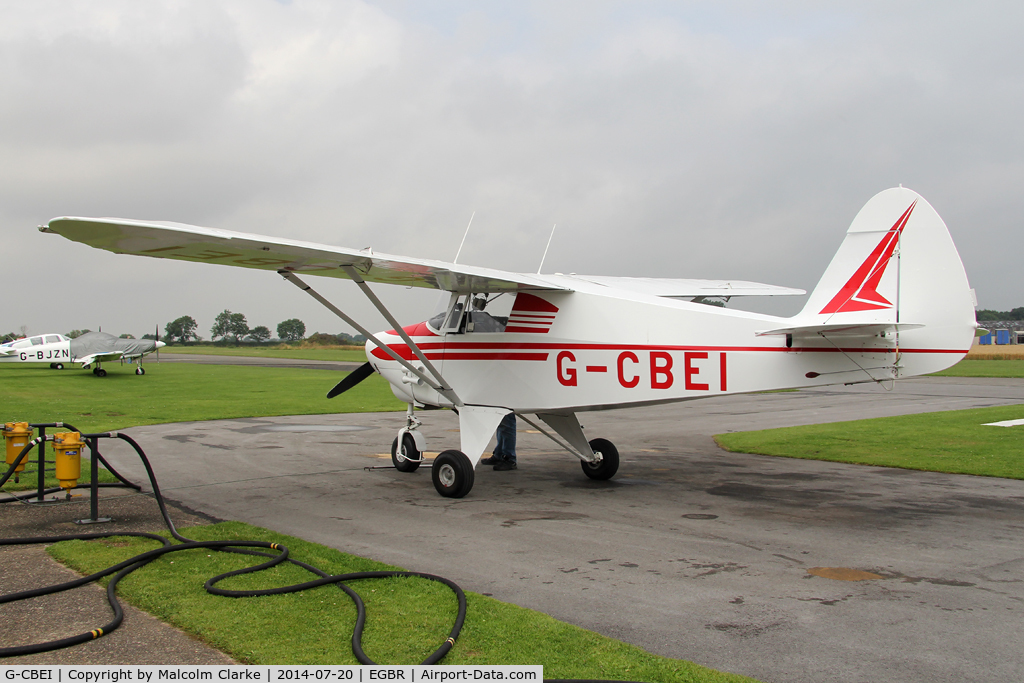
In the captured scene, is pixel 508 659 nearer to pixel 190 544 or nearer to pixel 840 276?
pixel 190 544

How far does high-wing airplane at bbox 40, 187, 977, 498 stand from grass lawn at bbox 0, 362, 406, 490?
15.1ft

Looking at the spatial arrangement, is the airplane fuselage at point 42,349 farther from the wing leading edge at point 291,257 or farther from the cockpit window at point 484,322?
the cockpit window at point 484,322

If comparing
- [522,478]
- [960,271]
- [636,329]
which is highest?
[960,271]

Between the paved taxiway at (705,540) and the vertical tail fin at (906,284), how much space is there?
1861 mm

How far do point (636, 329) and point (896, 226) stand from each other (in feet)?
9.59

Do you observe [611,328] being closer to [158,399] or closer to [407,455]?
[407,455]

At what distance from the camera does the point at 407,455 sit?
10.3 metres

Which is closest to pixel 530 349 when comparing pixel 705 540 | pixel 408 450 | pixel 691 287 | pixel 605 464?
pixel 605 464

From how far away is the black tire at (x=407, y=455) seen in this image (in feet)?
33.8

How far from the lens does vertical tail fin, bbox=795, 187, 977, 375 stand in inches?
280

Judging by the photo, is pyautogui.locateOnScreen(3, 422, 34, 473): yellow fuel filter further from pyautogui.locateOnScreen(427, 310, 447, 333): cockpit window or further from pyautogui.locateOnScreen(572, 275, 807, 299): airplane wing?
pyautogui.locateOnScreen(572, 275, 807, 299): airplane wing

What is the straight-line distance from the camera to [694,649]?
13.0ft

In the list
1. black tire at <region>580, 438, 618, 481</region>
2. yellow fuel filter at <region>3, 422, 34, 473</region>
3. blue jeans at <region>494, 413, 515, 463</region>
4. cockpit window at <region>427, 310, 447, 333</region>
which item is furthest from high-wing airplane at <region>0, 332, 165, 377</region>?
black tire at <region>580, 438, 618, 481</region>

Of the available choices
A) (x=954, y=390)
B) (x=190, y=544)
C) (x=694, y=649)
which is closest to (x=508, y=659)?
(x=694, y=649)
